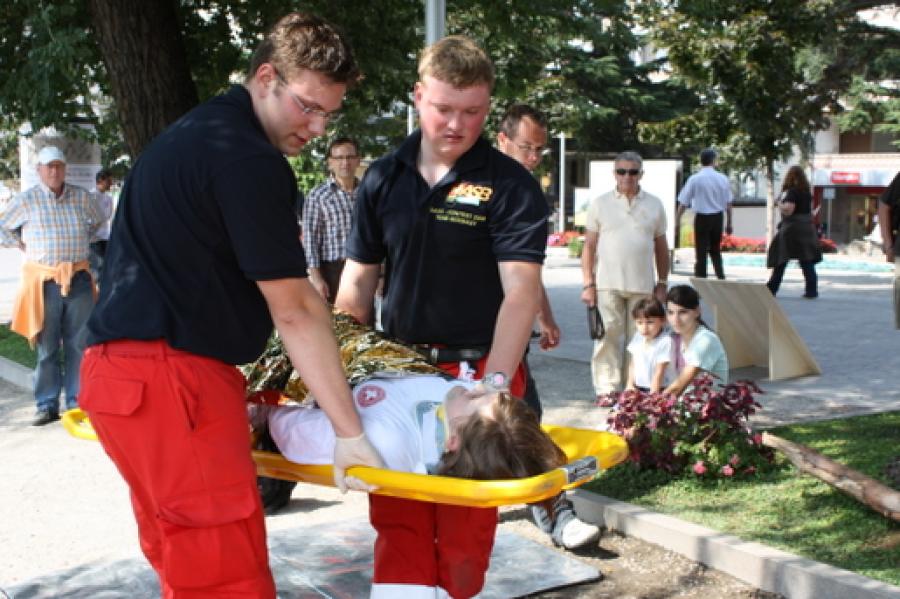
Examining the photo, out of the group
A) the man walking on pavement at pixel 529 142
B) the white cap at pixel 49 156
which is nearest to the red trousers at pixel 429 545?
the man walking on pavement at pixel 529 142

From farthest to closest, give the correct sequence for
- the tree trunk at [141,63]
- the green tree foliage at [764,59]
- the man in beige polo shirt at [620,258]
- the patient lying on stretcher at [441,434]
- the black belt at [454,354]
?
the tree trunk at [141,63] → the green tree foliage at [764,59] → the man in beige polo shirt at [620,258] → the black belt at [454,354] → the patient lying on stretcher at [441,434]

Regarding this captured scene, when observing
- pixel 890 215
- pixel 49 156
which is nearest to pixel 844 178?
pixel 890 215

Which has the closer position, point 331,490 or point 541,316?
point 541,316

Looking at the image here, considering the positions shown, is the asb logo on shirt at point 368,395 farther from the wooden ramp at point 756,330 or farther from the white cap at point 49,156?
the wooden ramp at point 756,330

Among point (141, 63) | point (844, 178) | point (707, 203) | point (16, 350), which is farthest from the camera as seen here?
point (844, 178)

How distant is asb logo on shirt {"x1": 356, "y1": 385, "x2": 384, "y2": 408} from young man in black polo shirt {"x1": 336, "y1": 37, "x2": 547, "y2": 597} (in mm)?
339

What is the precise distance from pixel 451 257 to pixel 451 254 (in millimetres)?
11

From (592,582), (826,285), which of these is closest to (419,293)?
(592,582)

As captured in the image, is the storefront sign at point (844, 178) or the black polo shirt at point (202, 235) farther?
the storefront sign at point (844, 178)

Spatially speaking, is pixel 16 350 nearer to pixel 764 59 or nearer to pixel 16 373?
pixel 16 373

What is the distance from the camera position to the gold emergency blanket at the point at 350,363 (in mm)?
3529

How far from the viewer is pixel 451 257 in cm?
362

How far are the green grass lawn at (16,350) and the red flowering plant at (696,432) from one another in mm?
6732

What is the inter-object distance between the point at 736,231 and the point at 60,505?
35594 mm
